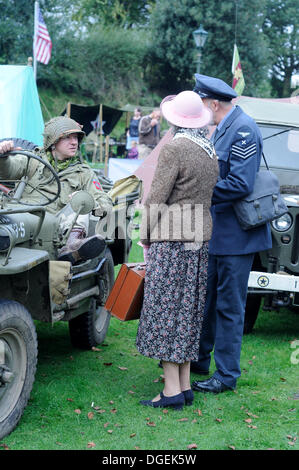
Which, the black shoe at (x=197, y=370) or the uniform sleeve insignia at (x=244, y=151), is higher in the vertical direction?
the uniform sleeve insignia at (x=244, y=151)

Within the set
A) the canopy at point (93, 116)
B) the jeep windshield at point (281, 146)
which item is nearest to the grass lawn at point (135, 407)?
the jeep windshield at point (281, 146)

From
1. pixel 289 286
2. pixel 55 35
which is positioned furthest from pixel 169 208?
pixel 55 35

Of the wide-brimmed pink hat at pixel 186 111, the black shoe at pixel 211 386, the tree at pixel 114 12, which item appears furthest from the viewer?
the tree at pixel 114 12

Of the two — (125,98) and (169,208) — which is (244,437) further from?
(125,98)

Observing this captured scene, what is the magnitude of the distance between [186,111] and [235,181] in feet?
1.97

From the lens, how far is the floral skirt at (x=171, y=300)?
4.02m

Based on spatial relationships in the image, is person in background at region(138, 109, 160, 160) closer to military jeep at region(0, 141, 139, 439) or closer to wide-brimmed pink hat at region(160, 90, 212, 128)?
military jeep at region(0, 141, 139, 439)

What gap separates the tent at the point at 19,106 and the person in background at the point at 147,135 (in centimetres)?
861

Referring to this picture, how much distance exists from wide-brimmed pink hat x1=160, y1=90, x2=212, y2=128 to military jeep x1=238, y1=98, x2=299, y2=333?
205cm

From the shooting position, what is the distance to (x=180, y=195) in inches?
156

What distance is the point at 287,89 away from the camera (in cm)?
4356

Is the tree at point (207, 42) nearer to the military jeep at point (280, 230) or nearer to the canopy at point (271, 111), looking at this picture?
the canopy at point (271, 111)

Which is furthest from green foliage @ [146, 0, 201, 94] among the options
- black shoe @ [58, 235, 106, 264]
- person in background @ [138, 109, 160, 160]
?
black shoe @ [58, 235, 106, 264]

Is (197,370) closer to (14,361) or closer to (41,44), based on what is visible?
(14,361)
